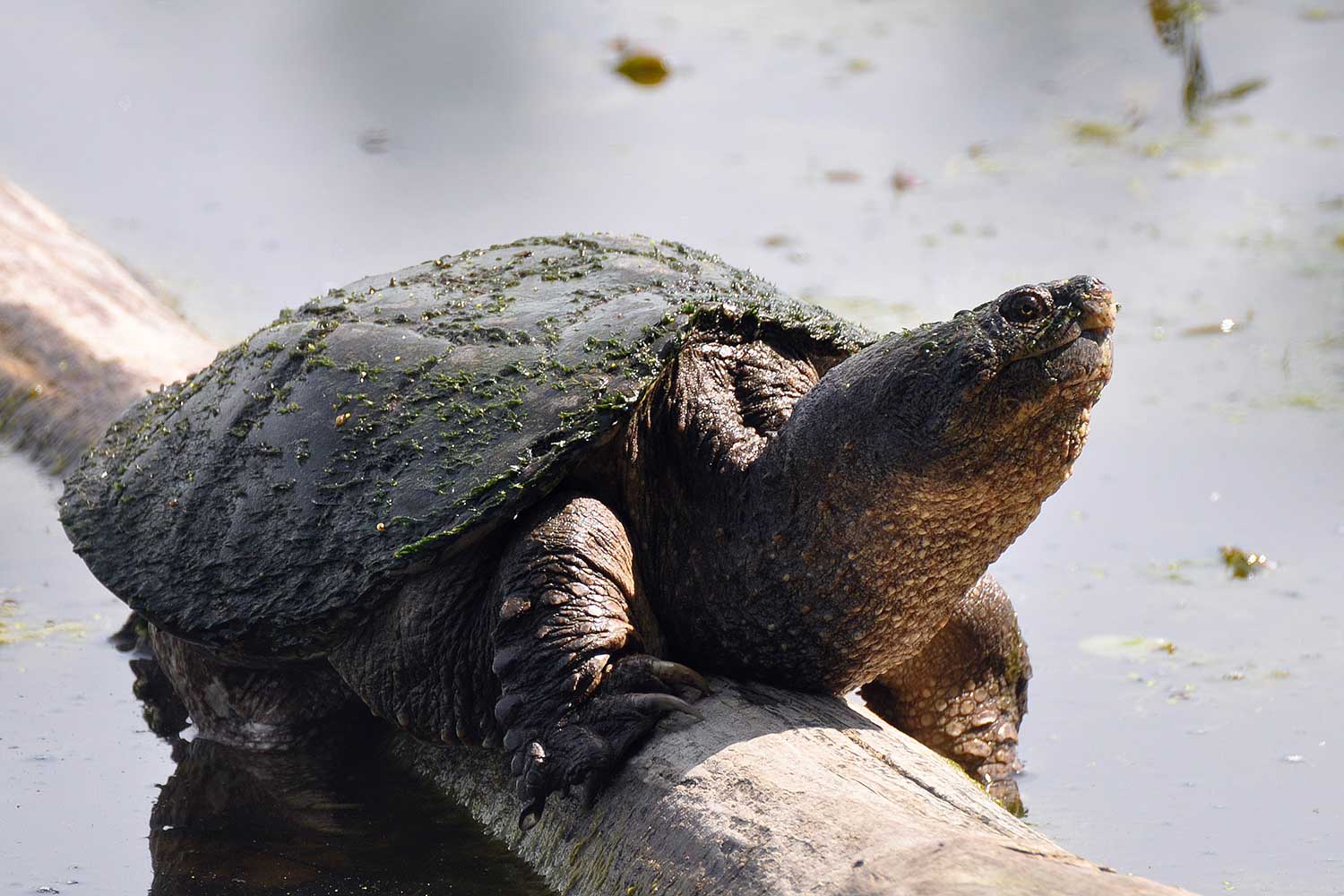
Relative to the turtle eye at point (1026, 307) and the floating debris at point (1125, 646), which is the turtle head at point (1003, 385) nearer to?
the turtle eye at point (1026, 307)

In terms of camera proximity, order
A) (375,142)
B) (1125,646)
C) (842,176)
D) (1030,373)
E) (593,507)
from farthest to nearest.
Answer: (375,142) < (842,176) < (1125,646) < (593,507) < (1030,373)

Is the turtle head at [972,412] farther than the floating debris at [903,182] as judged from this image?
No

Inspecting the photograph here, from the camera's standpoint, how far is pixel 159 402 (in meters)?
3.82

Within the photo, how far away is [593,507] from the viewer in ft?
9.33

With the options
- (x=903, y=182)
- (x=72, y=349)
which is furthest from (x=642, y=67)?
(x=72, y=349)

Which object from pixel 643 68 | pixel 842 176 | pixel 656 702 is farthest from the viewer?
pixel 643 68

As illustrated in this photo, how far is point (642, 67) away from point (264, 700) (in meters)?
7.01

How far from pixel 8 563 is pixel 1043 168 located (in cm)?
574

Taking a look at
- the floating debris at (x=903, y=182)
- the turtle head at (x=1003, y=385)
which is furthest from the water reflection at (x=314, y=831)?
the floating debris at (x=903, y=182)

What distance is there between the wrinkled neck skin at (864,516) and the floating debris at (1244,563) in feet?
6.29

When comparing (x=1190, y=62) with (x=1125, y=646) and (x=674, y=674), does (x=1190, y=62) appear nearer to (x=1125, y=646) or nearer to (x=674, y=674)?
(x=1125, y=646)

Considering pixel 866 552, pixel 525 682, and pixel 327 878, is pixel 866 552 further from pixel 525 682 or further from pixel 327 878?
pixel 327 878

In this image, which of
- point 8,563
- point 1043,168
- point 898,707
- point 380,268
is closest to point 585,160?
point 380,268

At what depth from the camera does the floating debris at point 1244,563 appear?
14.7ft
